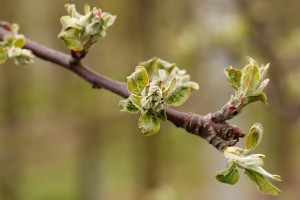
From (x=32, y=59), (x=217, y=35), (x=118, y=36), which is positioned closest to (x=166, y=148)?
(x=118, y=36)

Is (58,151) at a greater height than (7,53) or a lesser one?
greater

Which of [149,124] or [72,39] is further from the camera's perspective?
[72,39]

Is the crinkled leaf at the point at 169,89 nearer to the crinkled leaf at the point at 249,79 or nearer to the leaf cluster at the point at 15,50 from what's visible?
the crinkled leaf at the point at 249,79

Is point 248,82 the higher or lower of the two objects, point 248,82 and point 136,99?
the higher

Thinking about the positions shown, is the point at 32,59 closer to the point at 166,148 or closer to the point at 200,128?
the point at 200,128

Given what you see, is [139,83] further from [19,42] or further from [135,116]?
[135,116]

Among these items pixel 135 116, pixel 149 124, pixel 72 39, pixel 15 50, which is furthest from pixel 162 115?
pixel 135 116

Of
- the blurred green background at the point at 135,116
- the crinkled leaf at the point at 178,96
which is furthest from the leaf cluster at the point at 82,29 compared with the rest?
the blurred green background at the point at 135,116
